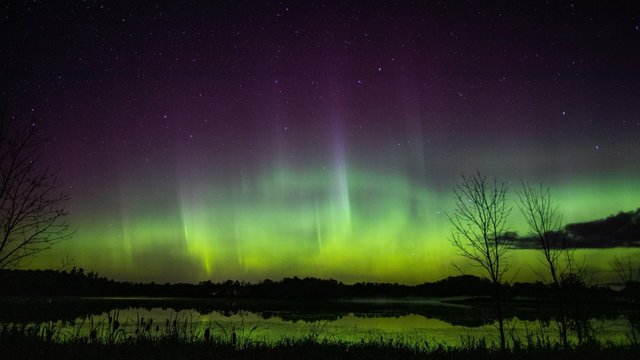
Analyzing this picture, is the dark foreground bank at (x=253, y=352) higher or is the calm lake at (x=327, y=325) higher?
the dark foreground bank at (x=253, y=352)

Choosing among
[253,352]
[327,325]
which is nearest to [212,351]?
[253,352]

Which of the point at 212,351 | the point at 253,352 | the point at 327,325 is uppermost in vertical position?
the point at 212,351

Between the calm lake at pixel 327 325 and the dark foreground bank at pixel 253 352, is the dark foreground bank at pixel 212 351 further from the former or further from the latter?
the calm lake at pixel 327 325

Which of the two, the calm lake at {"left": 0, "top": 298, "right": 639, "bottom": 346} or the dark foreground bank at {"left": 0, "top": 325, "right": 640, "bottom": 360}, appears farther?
the calm lake at {"left": 0, "top": 298, "right": 639, "bottom": 346}

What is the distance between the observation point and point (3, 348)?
10578mm

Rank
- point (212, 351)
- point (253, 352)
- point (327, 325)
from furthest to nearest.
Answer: point (327, 325), point (253, 352), point (212, 351)

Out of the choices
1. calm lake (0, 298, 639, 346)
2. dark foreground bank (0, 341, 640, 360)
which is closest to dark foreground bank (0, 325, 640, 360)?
dark foreground bank (0, 341, 640, 360)

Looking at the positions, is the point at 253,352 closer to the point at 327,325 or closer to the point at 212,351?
the point at 212,351

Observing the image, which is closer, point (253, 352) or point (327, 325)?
point (253, 352)

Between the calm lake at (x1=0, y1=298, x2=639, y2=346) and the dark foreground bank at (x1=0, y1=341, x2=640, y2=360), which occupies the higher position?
the dark foreground bank at (x1=0, y1=341, x2=640, y2=360)

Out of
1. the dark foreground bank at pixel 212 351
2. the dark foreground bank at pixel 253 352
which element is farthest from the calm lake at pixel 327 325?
the dark foreground bank at pixel 253 352

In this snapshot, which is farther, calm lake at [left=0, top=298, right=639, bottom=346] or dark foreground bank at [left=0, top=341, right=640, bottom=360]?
calm lake at [left=0, top=298, right=639, bottom=346]

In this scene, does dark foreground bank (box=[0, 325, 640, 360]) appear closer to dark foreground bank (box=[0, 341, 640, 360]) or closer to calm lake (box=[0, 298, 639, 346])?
dark foreground bank (box=[0, 341, 640, 360])

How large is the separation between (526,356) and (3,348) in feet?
41.8
